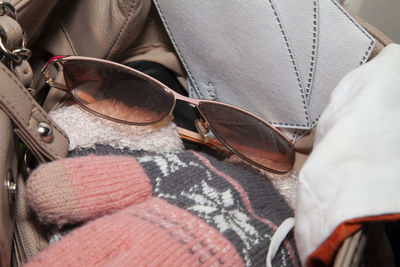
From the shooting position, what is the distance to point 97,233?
0.99 feet

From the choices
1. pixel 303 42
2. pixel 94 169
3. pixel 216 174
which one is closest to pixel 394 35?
pixel 303 42

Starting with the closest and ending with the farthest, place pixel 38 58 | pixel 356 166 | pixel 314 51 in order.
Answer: pixel 356 166 → pixel 314 51 → pixel 38 58

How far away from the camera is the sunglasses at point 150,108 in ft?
1.47

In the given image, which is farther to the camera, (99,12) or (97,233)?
(99,12)

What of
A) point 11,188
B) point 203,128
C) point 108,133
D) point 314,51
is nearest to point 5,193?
point 11,188

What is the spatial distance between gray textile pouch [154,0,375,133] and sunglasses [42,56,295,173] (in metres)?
A: 0.04

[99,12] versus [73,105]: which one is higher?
[99,12]

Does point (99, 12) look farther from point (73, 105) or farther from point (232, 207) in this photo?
point (232, 207)

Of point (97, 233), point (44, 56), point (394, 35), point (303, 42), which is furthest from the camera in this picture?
point (394, 35)

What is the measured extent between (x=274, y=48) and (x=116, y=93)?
0.22 m

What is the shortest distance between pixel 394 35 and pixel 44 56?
2.12 feet

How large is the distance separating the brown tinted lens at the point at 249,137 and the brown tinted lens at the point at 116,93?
61mm

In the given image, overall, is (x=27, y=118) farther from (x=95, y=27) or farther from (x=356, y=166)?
(x=356, y=166)

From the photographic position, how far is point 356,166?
1.01ft
